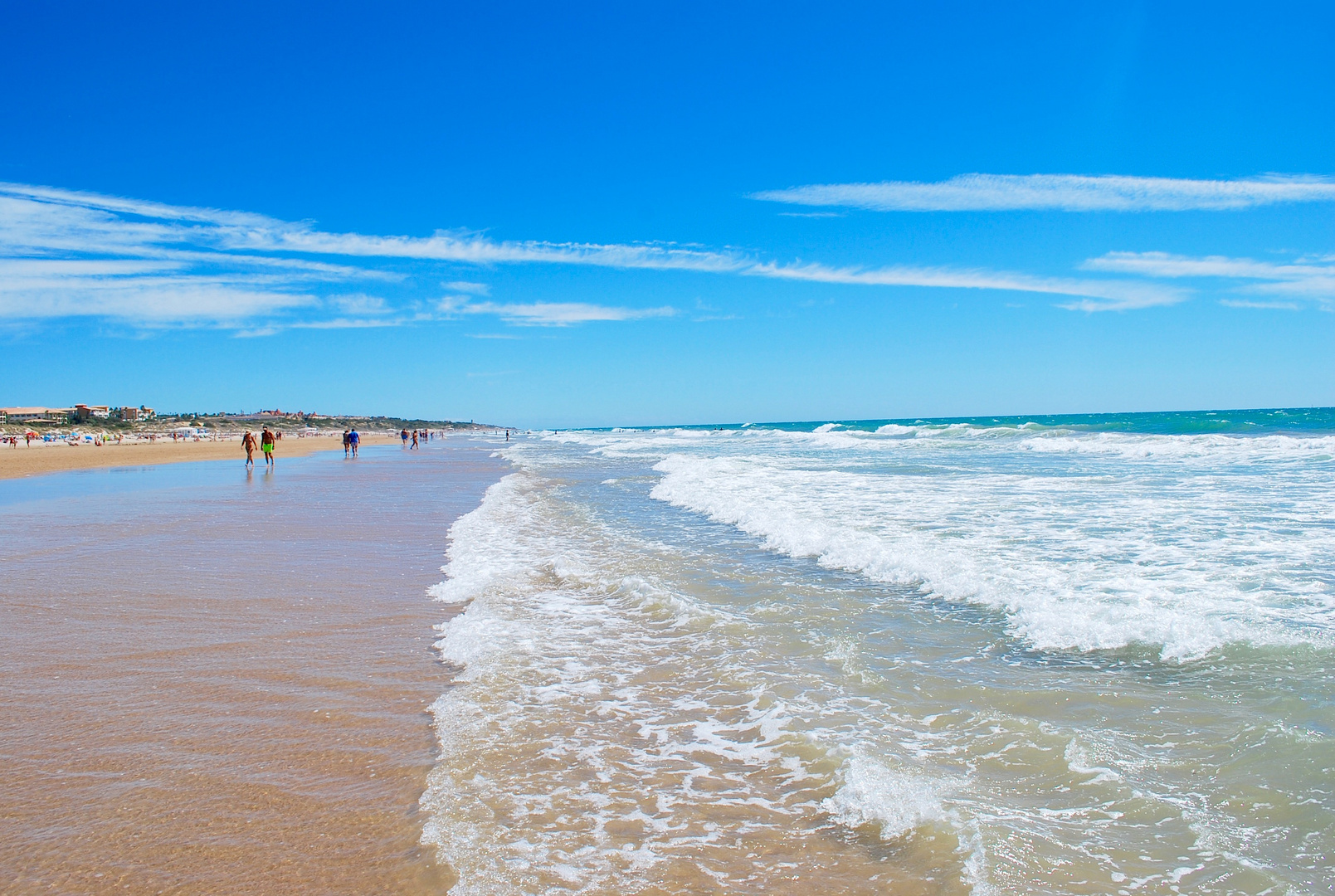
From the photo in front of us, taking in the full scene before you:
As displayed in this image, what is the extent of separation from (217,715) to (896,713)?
4.00 metres

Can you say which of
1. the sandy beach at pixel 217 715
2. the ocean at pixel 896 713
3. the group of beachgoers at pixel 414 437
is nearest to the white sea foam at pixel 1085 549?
the ocean at pixel 896 713

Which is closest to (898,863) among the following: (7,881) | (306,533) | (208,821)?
(208,821)

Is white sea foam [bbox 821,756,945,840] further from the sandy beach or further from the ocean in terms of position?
the sandy beach

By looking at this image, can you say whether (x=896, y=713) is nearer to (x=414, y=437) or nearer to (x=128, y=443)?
(x=414, y=437)

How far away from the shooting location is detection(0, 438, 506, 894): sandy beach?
120 inches

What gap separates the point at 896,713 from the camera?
456cm

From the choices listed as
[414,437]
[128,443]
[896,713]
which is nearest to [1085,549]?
[896,713]

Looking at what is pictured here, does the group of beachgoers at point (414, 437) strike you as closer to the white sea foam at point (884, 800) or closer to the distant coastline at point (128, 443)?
the distant coastline at point (128, 443)

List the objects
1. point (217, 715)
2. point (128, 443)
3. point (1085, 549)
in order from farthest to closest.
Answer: point (128, 443) < point (1085, 549) < point (217, 715)

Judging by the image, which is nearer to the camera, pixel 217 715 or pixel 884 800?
pixel 884 800

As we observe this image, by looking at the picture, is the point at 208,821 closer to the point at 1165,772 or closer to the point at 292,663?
the point at 292,663

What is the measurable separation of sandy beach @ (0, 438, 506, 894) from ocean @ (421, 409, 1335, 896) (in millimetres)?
321

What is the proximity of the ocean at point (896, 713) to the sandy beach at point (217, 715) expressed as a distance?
12.6 inches

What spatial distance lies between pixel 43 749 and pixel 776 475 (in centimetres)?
1884
